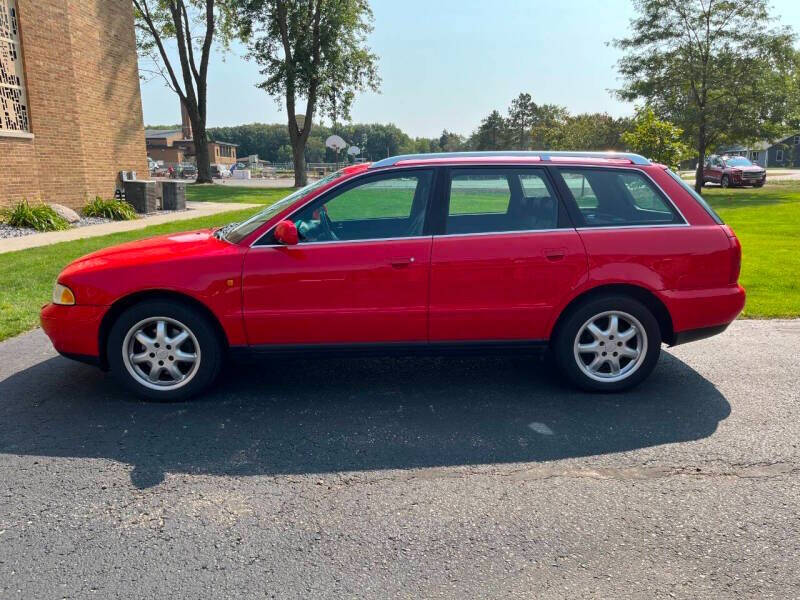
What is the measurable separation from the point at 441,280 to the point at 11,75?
47.3ft

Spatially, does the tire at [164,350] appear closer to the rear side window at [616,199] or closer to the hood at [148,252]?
the hood at [148,252]

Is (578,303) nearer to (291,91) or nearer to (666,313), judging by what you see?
(666,313)

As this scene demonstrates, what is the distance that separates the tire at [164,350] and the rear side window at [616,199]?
2788 millimetres

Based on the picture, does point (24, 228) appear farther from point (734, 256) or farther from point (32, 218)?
point (734, 256)

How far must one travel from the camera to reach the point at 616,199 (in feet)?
14.9

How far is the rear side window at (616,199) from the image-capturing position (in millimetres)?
4488

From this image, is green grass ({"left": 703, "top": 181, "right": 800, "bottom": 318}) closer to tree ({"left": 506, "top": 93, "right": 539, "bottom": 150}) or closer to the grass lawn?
the grass lawn

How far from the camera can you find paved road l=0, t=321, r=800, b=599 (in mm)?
2549

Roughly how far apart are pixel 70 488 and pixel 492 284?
282 centimetres

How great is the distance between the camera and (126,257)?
4445 millimetres

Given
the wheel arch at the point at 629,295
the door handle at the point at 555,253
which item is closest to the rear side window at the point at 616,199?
the door handle at the point at 555,253

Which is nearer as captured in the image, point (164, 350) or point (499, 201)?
point (164, 350)

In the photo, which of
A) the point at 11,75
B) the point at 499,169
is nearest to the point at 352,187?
the point at 499,169

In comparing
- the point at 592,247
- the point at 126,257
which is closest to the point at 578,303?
the point at 592,247
